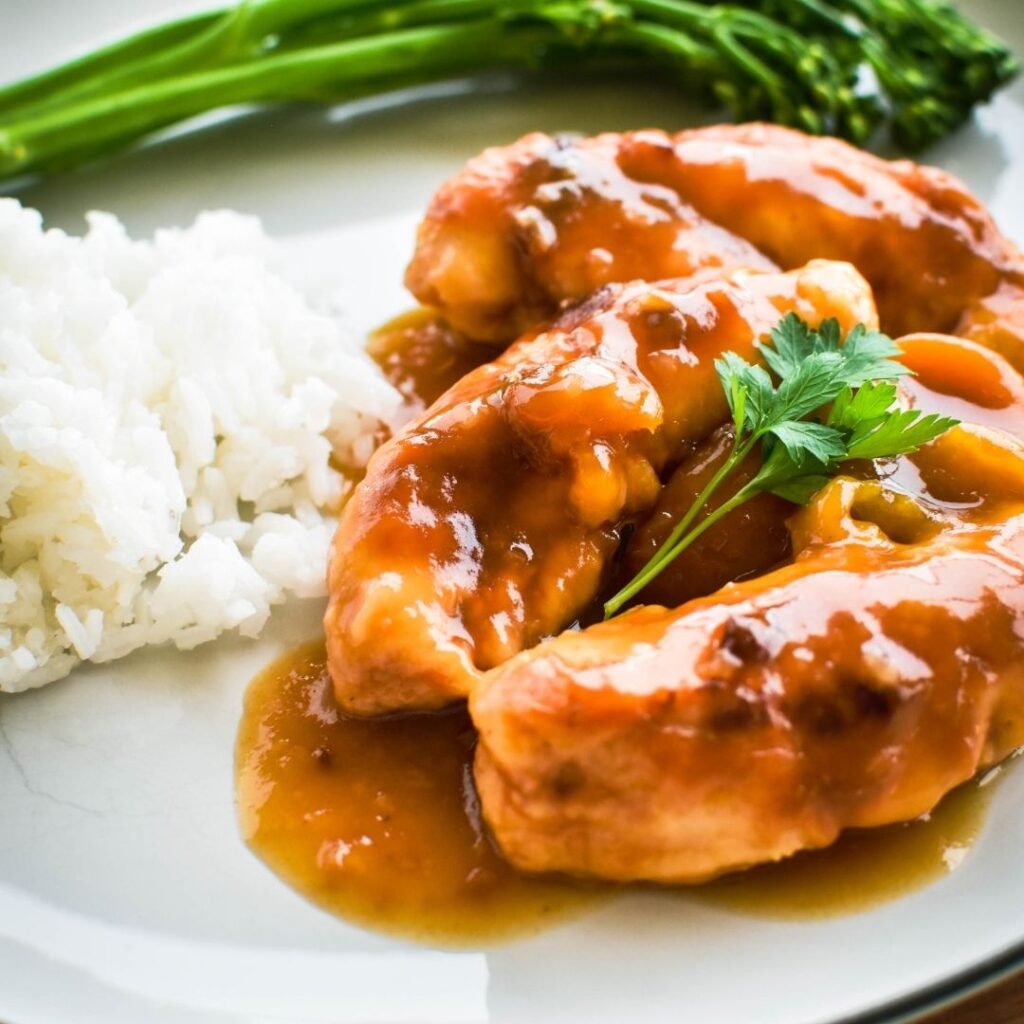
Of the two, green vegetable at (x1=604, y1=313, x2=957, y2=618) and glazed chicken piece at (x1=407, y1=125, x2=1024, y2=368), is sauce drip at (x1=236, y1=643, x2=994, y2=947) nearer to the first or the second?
green vegetable at (x1=604, y1=313, x2=957, y2=618)

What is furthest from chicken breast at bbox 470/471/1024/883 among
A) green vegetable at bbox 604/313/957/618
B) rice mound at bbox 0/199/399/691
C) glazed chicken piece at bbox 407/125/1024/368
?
glazed chicken piece at bbox 407/125/1024/368

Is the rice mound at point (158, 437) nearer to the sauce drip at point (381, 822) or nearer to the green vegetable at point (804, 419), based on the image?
the sauce drip at point (381, 822)

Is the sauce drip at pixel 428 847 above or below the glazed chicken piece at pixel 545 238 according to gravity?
below

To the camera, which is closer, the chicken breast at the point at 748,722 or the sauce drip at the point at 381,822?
the chicken breast at the point at 748,722

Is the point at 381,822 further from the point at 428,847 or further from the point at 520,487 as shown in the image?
the point at 520,487

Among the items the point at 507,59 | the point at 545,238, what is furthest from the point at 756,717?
the point at 507,59

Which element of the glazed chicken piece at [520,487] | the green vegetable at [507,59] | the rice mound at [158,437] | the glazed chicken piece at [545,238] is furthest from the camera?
the green vegetable at [507,59]

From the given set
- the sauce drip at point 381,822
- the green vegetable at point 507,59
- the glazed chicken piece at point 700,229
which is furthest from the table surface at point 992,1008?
the green vegetable at point 507,59

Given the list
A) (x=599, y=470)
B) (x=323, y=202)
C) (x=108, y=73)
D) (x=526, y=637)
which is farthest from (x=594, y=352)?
(x=108, y=73)

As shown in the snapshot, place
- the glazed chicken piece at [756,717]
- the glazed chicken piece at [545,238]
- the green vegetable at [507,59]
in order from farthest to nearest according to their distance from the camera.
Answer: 1. the green vegetable at [507,59]
2. the glazed chicken piece at [545,238]
3. the glazed chicken piece at [756,717]
